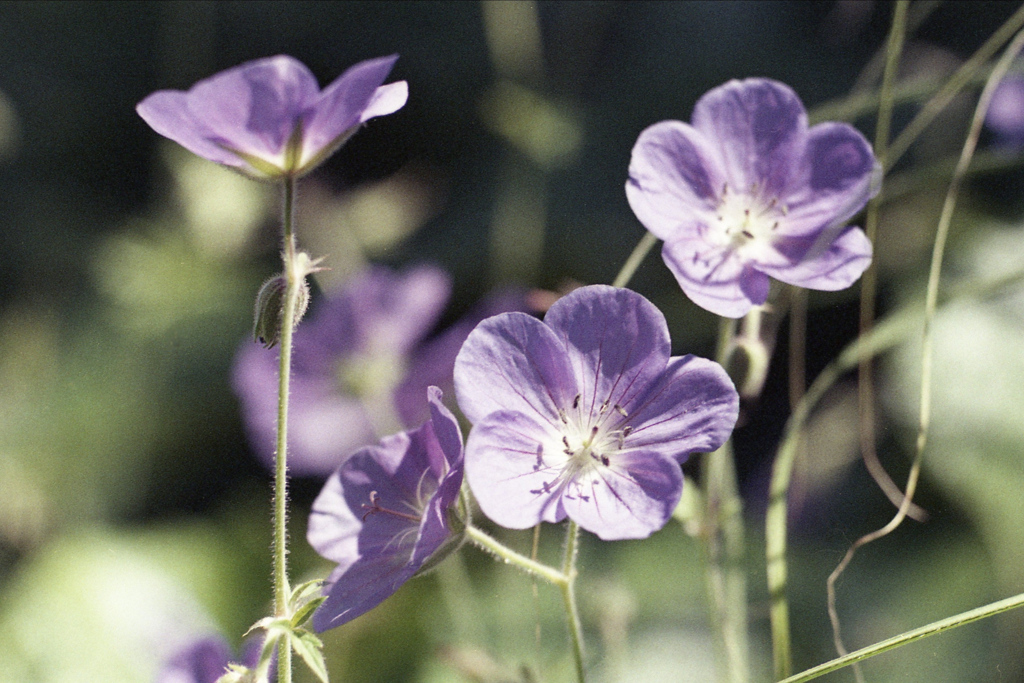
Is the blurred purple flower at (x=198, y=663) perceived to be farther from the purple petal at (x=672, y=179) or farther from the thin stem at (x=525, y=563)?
the purple petal at (x=672, y=179)

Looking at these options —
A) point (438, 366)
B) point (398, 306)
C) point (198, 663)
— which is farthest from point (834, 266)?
point (398, 306)

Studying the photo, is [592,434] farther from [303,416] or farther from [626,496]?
[303,416]

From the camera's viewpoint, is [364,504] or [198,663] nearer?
[364,504]

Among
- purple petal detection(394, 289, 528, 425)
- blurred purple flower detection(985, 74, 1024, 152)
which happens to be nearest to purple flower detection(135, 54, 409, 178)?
purple petal detection(394, 289, 528, 425)

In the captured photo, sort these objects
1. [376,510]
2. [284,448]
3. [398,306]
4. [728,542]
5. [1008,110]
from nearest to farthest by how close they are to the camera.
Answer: [284,448], [376,510], [728,542], [1008,110], [398,306]

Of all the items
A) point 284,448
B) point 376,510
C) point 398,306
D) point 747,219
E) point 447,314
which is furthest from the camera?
point 447,314

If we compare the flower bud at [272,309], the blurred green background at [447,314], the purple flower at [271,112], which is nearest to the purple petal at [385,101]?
the purple flower at [271,112]
